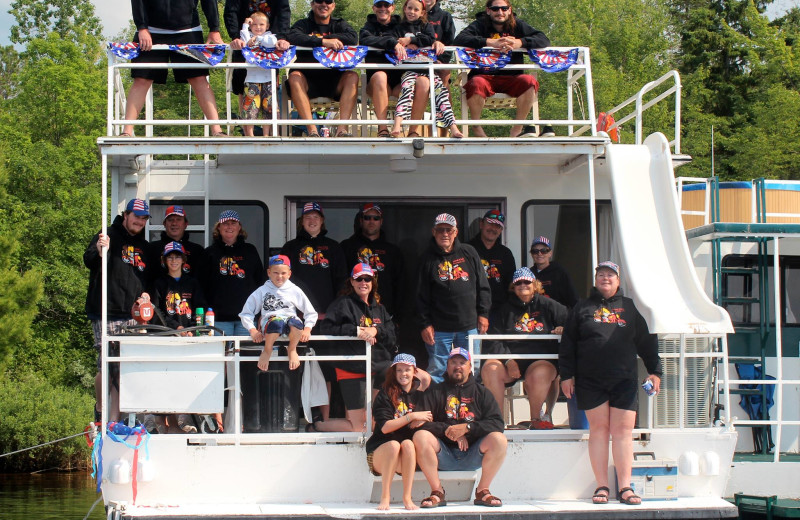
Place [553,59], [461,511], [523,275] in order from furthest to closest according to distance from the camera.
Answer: [553,59] → [523,275] → [461,511]

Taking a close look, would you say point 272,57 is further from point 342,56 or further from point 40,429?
point 40,429

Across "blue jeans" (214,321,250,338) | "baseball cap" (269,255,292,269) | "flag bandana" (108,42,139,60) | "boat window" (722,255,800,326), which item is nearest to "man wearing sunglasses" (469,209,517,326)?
"baseball cap" (269,255,292,269)

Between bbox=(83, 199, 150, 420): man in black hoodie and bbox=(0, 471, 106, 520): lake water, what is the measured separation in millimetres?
9331

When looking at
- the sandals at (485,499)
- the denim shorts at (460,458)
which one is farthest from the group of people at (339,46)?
the sandals at (485,499)

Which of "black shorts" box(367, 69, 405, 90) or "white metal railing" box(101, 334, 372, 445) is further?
"black shorts" box(367, 69, 405, 90)

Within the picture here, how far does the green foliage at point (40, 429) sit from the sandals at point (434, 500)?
1736cm

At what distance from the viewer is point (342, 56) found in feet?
31.4

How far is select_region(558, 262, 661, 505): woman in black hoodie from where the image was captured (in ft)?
26.7

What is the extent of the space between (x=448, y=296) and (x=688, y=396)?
2.17 metres

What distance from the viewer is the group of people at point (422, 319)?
803 cm

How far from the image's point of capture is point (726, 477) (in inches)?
335

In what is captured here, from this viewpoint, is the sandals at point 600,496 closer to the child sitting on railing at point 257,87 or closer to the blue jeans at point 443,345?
the blue jeans at point 443,345

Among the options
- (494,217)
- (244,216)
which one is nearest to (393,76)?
(494,217)

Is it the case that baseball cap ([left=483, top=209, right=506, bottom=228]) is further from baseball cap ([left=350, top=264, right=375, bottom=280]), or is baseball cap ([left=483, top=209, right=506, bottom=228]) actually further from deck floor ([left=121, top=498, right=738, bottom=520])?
deck floor ([left=121, top=498, right=738, bottom=520])
